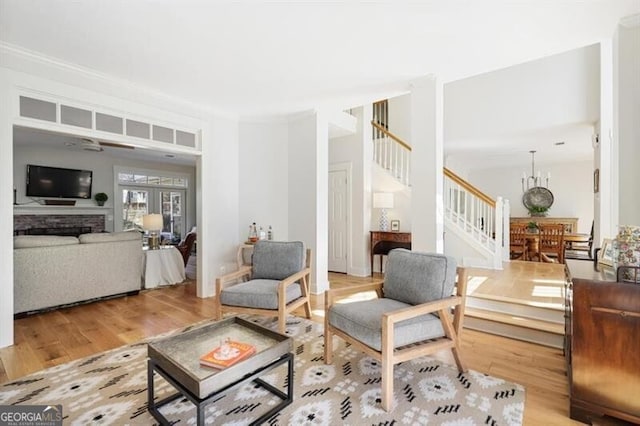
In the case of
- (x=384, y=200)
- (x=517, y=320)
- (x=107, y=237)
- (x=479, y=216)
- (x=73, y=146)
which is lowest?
(x=517, y=320)

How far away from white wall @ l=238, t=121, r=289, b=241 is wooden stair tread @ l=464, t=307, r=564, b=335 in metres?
2.72

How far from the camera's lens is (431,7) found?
2.11 meters

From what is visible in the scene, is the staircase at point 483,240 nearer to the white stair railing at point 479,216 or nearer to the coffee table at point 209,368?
the white stair railing at point 479,216

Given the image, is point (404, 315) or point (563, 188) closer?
point (404, 315)

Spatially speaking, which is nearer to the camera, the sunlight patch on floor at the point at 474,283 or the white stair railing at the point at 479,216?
the sunlight patch on floor at the point at 474,283

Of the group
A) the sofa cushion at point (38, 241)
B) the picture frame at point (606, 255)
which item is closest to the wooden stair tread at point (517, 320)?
the picture frame at point (606, 255)

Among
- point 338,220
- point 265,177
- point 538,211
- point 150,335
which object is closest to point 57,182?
point 265,177

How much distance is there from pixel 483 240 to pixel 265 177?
12.0 ft

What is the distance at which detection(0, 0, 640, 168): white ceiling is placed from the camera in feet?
6.96

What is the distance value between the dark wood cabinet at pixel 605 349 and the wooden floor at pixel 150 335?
194mm

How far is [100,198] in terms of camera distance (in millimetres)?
6945

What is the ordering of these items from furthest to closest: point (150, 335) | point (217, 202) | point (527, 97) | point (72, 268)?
point (527, 97) < point (217, 202) < point (72, 268) < point (150, 335)

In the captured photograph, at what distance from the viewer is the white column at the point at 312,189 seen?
4.28m

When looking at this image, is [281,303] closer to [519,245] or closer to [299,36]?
[299,36]
